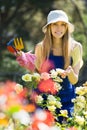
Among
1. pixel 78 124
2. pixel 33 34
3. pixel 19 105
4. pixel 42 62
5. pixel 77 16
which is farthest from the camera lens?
pixel 33 34

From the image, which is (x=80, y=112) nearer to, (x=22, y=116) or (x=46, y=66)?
(x=22, y=116)

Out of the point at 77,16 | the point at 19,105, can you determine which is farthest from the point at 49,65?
the point at 77,16

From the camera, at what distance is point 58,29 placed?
3879 mm

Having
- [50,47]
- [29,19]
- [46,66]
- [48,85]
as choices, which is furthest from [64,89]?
[29,19]

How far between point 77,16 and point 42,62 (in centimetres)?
1321

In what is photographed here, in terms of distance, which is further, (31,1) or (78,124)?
(31,1)

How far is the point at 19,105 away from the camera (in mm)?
2041

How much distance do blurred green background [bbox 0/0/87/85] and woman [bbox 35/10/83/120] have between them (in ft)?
41.4

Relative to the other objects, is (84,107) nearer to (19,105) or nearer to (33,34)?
(19,105)

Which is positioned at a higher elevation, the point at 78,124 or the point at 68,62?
the point at 68,62

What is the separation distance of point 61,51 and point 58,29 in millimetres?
169

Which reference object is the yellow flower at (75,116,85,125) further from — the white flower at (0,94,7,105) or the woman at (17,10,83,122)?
the woman at (17,10,83,122)

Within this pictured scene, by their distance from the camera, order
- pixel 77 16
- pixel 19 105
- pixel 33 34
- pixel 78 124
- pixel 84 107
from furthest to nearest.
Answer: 1. pixel 33 34
2. pixel 77 16
3. pixel 84 107
4. pixel 78 124
5. pixel 19 105

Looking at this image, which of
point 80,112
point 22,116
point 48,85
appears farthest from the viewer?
point 48,85
